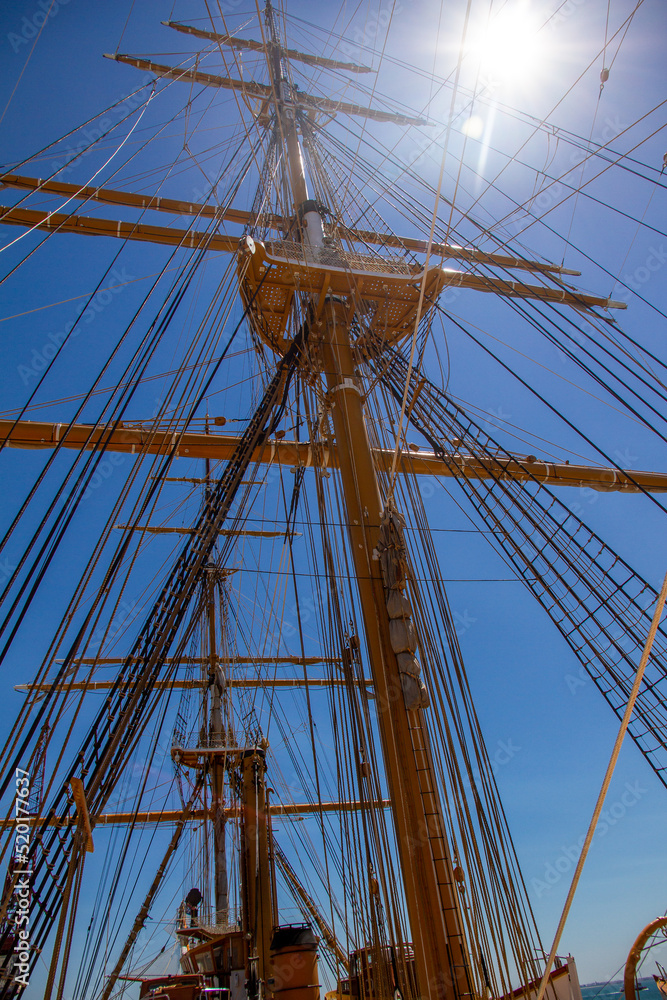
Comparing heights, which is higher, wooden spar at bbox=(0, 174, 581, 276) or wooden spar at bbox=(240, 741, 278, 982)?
wooden spar at bbox=(0, 174, 581, 276)

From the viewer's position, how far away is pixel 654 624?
2.69 meters

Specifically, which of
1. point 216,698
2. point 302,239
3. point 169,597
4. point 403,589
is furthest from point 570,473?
point 216,698

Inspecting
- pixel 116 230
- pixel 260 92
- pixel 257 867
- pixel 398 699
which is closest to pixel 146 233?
pixel 116 230

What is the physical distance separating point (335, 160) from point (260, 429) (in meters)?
5.82

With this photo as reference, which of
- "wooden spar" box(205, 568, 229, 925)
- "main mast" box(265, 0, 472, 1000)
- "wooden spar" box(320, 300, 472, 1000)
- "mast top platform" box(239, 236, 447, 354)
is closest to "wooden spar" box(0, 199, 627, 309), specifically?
"mast top platform" box(239, 236, 447, 354)

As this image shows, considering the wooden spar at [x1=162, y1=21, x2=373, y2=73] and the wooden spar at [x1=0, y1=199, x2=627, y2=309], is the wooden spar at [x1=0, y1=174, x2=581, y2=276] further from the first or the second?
the wooden spar at [x1=162, y1=21, x2=373, y2=73]

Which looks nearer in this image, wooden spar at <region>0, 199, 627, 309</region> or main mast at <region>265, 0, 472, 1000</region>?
main mast at <region>265, 0, 472, 1000</region>

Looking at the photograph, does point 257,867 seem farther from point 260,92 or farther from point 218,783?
point 260,92

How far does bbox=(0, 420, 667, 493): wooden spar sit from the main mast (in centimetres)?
57

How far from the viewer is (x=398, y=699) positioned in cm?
541

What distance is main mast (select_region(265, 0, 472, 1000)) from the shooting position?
444cm

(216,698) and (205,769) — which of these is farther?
(216,698)

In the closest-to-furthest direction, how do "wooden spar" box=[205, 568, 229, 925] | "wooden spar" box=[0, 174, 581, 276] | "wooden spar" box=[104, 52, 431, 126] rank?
"wooden spar" box=[0, 174, 581, 276]
"wooden spar" box=[104, 52, 431, 126]
"wooden spar" box=[205, 568, 229, 925]

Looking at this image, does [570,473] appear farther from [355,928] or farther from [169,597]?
[355,928]
